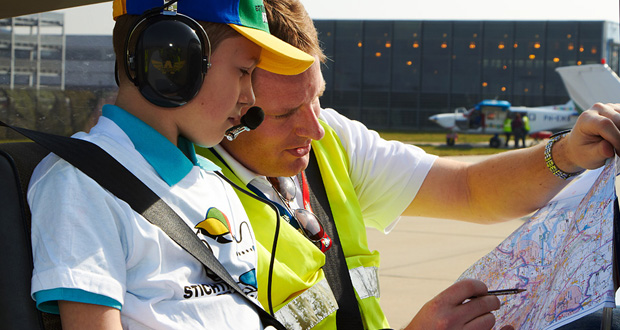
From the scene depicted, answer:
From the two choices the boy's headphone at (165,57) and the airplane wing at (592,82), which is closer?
the boy's headphone at (165,57)

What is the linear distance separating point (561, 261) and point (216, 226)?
0.73 m

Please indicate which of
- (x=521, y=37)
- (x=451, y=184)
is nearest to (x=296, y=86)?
(x=451, y=184)

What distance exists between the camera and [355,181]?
6.66 ft

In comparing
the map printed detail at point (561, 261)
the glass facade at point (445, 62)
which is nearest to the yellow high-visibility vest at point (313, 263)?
the map printed detail at point (561, 261)

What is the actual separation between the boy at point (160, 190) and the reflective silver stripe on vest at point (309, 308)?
0.23 m

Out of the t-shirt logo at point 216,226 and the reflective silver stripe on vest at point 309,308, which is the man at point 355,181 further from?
the t-shirt logo at point 216,226

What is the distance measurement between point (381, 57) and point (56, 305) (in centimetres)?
4230

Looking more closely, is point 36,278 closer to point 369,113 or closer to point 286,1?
point 286,1

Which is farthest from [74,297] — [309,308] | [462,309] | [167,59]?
[462,309]

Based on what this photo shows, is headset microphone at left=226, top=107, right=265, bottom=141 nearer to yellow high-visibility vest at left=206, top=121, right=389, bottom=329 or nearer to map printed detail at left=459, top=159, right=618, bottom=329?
yellow high-visibility vest at left=206, top=121, right=389, bottom=329

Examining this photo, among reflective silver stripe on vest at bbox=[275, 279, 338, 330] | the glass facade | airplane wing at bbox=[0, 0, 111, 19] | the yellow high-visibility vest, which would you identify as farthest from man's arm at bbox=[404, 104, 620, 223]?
the glass facade

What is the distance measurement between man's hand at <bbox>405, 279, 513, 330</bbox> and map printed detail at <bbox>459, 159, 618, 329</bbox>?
0.09 m

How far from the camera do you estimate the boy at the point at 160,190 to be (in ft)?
3.23

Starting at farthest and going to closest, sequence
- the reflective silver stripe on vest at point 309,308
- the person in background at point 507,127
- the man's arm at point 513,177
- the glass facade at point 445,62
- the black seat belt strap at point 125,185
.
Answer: the glass facade at point 445,62
the person in background at point 507,127
the man's arm at point 513,177
the reflective silver stripe on vest at point 309,308
the black seat belt strap at point 125,185
